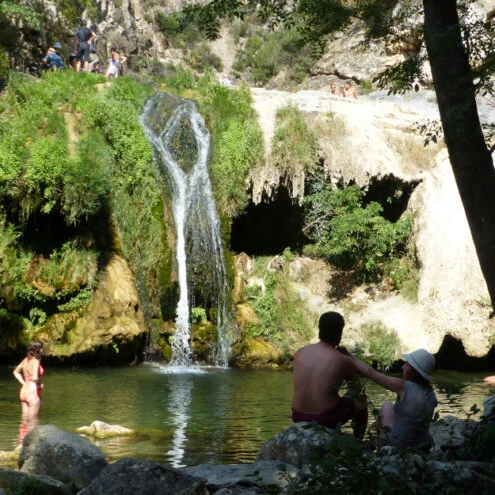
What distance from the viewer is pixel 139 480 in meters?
5.71

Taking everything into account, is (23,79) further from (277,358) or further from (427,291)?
(427,291)

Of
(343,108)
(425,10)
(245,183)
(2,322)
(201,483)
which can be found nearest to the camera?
(201,483)

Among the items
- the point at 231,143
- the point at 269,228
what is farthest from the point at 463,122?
the point at 269,228

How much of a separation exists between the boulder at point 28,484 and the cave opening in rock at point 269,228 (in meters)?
14.3

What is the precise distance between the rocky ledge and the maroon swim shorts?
15 cm

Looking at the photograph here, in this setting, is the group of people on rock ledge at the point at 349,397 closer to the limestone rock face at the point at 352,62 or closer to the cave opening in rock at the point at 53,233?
the cave opening in rock at the point at 53,233

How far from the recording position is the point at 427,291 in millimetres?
17656

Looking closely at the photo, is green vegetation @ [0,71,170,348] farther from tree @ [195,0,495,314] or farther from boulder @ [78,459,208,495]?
boulder @ [78,459,208,495]

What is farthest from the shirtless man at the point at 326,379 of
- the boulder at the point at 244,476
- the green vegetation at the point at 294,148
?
the green vegetation at the point at 294,148

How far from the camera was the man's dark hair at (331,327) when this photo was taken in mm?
6582

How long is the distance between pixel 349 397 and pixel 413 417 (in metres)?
0.53

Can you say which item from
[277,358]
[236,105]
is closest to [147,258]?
[277,358]

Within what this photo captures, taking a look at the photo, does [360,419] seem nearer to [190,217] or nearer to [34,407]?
[34,407]

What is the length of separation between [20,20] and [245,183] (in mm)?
9078
